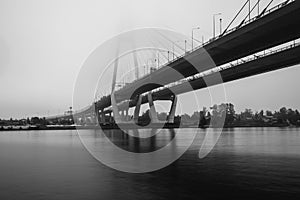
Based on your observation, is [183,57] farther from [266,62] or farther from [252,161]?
[252,161]

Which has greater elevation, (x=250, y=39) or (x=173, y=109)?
(x=250, y=39)

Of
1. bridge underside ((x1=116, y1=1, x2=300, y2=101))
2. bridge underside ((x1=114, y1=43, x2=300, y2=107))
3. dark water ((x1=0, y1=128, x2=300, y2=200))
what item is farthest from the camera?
bridge underside ((x1=114, y1=43, x2=300, y2=107))

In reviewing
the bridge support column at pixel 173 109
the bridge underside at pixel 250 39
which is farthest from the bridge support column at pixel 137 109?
the bridge underside at pixel 250 39

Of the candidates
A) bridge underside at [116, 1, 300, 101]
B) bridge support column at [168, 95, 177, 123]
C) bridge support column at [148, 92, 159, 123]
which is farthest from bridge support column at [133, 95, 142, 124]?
bridge underside at [116, 1, 300, 101]

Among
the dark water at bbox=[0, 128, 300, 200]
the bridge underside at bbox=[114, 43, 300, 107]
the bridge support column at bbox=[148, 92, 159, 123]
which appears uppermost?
the bridge underside at bbox=[114, 43, 300, 107]

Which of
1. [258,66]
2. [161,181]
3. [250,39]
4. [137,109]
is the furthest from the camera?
[137,109]

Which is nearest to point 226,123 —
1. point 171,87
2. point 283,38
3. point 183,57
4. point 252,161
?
point 171,87

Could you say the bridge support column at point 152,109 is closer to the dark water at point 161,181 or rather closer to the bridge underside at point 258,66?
the bridge underside at point 258,66

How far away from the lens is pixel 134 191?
1617 centimetres

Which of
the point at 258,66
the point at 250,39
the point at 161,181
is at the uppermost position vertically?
the point at 250,39

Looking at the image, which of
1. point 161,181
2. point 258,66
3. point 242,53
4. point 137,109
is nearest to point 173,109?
point 137,109

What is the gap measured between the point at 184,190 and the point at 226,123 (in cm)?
17970

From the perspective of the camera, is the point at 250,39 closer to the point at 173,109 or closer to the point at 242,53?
the point at 242,53

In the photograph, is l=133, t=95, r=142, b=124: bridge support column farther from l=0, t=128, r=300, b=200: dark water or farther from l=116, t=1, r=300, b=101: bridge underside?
l=0, t=128, r=300, b=200: dark water
